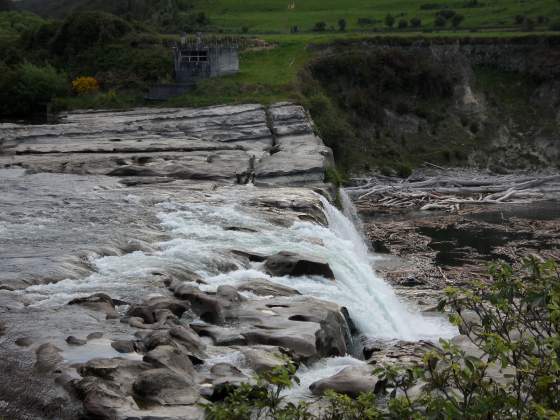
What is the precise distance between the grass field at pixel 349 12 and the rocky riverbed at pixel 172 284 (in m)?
47.6

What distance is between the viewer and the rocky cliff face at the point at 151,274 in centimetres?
1369

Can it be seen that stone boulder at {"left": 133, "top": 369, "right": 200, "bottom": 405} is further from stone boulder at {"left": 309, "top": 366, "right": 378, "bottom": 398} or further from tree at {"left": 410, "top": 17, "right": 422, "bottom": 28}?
tree at {"left": 410, "top": 17, "right": 422, "bottom": 28}

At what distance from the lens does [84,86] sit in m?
58.2

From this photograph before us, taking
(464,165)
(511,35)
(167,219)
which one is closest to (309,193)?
(167,219)

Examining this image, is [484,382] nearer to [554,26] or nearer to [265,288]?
[265,288]

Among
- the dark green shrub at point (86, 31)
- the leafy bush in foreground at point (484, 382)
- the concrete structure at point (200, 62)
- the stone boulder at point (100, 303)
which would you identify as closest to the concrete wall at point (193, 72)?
the concrete structure at point (200, 62)

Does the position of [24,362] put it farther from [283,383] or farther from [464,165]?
[464,165]

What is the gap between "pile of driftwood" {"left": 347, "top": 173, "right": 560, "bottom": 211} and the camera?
47.6m

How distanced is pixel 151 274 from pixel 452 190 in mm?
33700

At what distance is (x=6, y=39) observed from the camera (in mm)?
72250

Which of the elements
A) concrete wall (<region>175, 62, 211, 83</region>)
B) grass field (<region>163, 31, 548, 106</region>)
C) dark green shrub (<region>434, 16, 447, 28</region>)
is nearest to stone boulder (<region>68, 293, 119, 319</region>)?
grass field (<region>163, 31, 548, 106</region>)

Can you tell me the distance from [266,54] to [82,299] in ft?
164

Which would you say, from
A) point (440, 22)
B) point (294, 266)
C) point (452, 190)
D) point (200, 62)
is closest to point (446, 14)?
point (440, 22)

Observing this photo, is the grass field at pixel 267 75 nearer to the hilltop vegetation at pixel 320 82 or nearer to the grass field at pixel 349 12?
the hilltop vegetation at pixel 320 82
